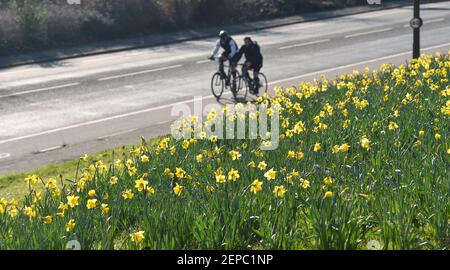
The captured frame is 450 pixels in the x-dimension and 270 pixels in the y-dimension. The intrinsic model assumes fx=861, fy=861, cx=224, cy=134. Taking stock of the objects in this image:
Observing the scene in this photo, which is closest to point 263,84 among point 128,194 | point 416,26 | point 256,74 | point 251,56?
point 256,74

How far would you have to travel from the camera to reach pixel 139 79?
23641mm

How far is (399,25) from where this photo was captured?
34906mm

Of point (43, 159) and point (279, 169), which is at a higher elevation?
point (279, 169)

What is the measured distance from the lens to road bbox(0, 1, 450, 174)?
16.5 meters

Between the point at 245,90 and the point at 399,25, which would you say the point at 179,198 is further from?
the point at 399,25

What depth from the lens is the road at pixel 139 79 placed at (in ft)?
54.2

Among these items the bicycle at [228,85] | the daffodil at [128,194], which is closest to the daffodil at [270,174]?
the daffodil at [128,194]

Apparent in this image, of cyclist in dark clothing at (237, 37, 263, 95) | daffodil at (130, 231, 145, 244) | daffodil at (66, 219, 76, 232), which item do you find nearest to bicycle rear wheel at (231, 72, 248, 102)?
cyclist in dark clothing at (237, 37, 263, 95)

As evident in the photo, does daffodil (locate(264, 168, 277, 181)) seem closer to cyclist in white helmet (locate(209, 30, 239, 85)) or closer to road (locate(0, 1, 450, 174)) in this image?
road (locate(0, 1, 450, 174))

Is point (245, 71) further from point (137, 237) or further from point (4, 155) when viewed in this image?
point (137, 237)

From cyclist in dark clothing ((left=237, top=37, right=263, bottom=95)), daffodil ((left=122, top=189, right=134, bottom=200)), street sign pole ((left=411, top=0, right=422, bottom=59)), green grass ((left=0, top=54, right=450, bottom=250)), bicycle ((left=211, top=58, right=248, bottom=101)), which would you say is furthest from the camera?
bicycle ((left=211, top=58, right=248, bottom=101))

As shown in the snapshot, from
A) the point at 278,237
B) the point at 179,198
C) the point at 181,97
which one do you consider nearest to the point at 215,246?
the point at 278,237

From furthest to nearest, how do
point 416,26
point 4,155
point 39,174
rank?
point 416,26
point 4,155
point 39,174

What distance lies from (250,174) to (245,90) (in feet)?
43.4
